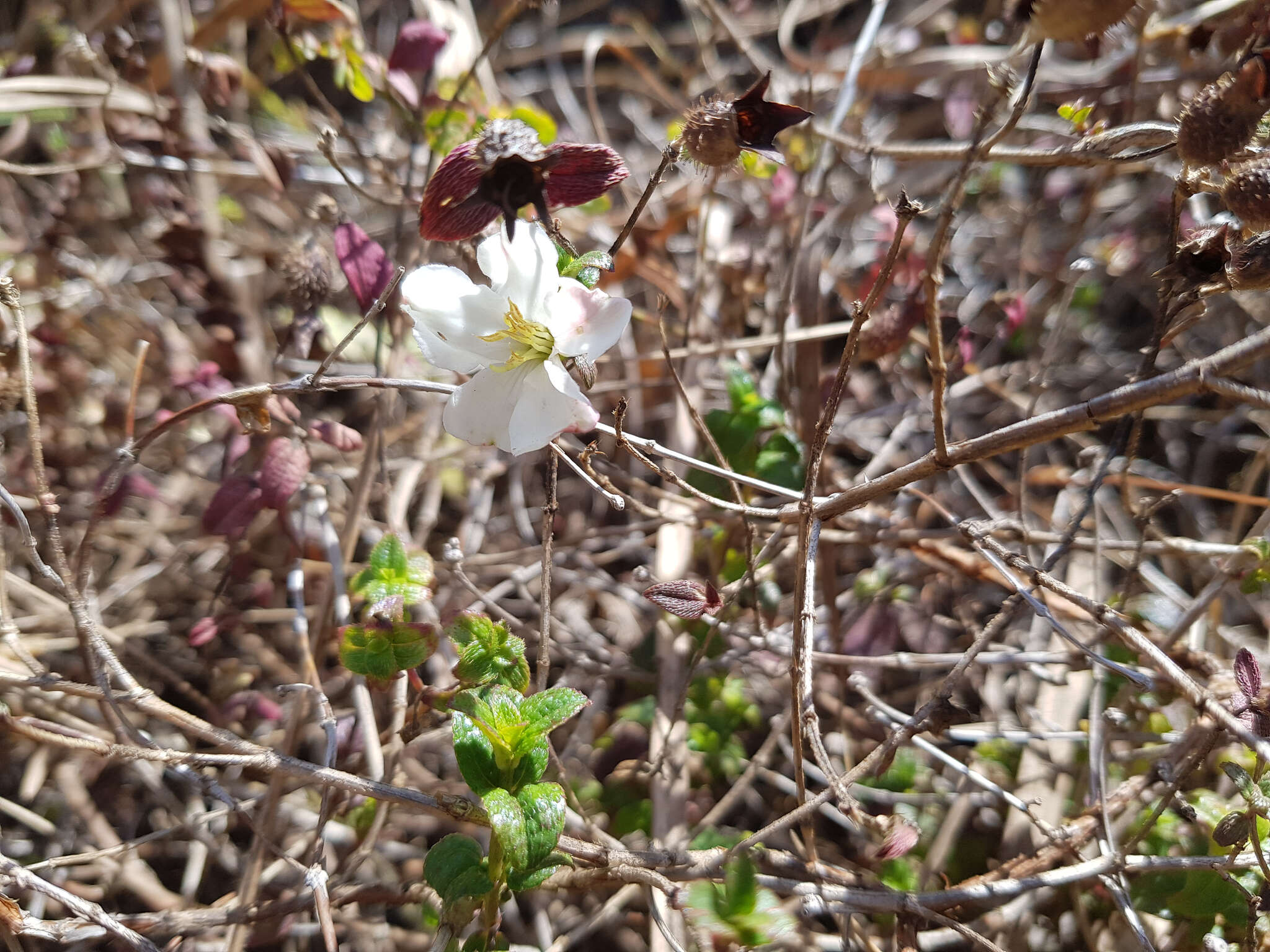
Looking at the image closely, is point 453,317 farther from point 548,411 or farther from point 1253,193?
point 1253,193

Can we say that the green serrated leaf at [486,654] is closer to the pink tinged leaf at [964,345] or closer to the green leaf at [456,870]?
the green leaf at [456,870]

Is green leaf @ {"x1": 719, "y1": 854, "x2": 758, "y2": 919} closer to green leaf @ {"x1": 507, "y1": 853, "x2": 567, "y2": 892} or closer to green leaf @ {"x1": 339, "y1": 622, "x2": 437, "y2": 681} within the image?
green leaf @ {"x1": 507, "y1": 853, "x2": 567, "y2": 892}

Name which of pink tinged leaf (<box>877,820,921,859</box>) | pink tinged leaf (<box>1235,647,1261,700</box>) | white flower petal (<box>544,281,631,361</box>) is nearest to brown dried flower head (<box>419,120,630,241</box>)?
white flower petal (<box>544,281,631,361</box>)

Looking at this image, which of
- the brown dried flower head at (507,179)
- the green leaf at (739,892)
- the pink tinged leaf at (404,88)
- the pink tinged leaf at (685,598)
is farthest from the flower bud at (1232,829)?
the pink tinged leaf at (404,88)

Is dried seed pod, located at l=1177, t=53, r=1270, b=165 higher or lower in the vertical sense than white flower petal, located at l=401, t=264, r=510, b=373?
higher

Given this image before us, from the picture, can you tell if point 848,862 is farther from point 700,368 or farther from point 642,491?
point 700,368
